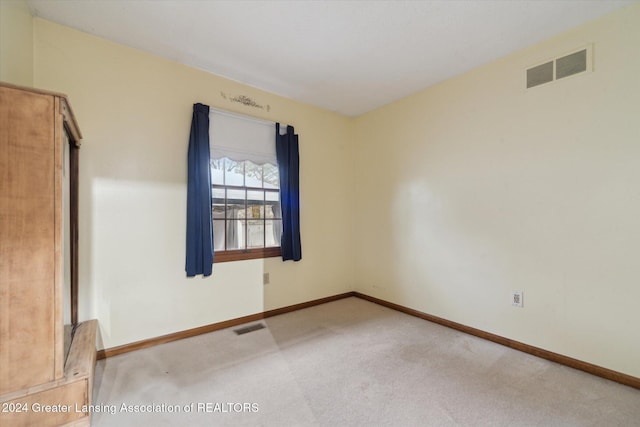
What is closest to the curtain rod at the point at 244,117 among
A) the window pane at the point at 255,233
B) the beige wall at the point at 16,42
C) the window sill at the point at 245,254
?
the window pane at the point at 255,233

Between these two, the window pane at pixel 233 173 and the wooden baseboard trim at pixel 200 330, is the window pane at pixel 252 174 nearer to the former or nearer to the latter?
the window pane at pixel 233 173

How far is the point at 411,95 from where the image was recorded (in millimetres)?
3303

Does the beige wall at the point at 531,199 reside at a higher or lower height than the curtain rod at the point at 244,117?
lower

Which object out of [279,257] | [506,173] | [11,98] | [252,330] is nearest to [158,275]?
[252,330]

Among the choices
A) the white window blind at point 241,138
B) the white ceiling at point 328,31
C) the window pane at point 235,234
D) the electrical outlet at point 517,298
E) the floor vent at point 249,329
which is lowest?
the floor vent at point 249,329

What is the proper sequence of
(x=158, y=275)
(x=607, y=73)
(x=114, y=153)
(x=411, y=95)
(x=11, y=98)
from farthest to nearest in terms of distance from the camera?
1. (x=411, y=95)
2. (x=158, y=275)
3. (x=114, y=153)
4. (x=607, y=73)
5. (x=11, y=98)

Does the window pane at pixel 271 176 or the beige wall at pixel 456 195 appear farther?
the window pane at pixel 271 176

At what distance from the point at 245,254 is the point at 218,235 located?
359 mm

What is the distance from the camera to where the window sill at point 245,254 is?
286 cm

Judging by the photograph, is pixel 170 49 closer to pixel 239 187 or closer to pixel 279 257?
pixel 239 187

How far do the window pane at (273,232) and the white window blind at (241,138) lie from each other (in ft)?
2.35

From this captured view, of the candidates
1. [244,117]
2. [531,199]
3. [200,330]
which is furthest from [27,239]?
[531,199]

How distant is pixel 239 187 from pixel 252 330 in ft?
4.98

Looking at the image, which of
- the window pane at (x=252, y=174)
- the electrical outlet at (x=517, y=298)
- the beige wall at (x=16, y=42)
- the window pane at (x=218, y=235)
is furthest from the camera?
the window pane at (x=252, y=174)
